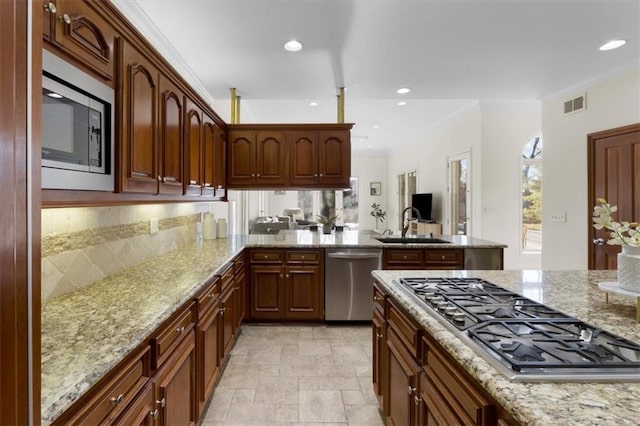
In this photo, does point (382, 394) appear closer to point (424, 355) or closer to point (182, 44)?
point (424, 355)

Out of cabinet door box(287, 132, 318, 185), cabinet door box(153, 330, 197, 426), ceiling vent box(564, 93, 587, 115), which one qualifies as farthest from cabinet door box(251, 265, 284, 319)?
ceiling vent box(564, 93, 587, 115)

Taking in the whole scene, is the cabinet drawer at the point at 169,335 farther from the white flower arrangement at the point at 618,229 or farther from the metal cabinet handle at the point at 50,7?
the white flower arrangement at the point at 618,229

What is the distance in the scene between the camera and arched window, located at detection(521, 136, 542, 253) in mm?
5738

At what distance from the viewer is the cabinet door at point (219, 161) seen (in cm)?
333

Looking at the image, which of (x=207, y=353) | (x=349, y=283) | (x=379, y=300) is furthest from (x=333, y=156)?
(x=207, y=353)

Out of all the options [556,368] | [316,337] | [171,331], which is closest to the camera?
[556,368]

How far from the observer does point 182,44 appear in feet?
9.30

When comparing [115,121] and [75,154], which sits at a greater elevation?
[115,121]

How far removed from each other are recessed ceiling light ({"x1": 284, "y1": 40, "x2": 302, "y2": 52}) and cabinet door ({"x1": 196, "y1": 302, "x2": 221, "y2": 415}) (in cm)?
215

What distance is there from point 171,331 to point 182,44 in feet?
8.07

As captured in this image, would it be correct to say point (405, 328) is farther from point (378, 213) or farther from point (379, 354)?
point (378, 213)

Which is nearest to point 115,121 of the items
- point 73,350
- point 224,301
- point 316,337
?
point 73,350

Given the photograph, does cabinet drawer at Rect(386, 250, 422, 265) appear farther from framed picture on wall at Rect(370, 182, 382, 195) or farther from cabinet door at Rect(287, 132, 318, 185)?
framed picture on wall at Rect(370, 182, 382, 195)

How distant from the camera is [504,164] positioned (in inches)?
219
